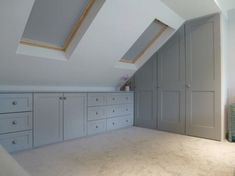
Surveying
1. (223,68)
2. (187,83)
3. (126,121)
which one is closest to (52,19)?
(187,83)

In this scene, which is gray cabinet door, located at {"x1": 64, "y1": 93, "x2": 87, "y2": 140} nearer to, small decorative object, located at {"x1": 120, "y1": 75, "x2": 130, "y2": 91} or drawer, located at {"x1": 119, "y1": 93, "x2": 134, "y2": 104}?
drawer, located at {"x1": 119, "y1": 93, "x2": 134, "y2": 104}

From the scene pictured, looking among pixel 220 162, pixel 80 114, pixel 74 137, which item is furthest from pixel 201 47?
pixel 74 137

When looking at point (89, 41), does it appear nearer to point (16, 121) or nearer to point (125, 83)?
point (16, 121)

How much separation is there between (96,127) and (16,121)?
138 cm

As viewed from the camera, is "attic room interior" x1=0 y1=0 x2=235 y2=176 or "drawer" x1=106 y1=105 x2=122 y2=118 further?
"drawer" x1=106 y1=105 x2=122 y2=118

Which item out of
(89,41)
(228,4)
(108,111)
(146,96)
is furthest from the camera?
(146,96)

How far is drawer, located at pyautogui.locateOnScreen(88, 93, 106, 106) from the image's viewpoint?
3.21 m

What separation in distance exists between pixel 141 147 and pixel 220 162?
A: 3.28 feet

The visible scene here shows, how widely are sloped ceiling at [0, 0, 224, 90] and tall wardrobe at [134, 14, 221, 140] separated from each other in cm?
27

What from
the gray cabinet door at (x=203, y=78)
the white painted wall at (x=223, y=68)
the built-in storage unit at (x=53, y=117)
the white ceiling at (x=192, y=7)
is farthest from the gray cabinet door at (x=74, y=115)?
the white painted wall at (x=223, y=68)

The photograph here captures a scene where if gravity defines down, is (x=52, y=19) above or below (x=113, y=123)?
above

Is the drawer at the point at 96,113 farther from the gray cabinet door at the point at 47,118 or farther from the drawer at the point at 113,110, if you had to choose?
the gray cabinet door at the point at 47,118

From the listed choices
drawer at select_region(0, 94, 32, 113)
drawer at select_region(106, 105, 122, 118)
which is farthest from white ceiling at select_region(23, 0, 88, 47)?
drawer at select_region(106, 105, 122, 118)

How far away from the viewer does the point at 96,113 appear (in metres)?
3.31
